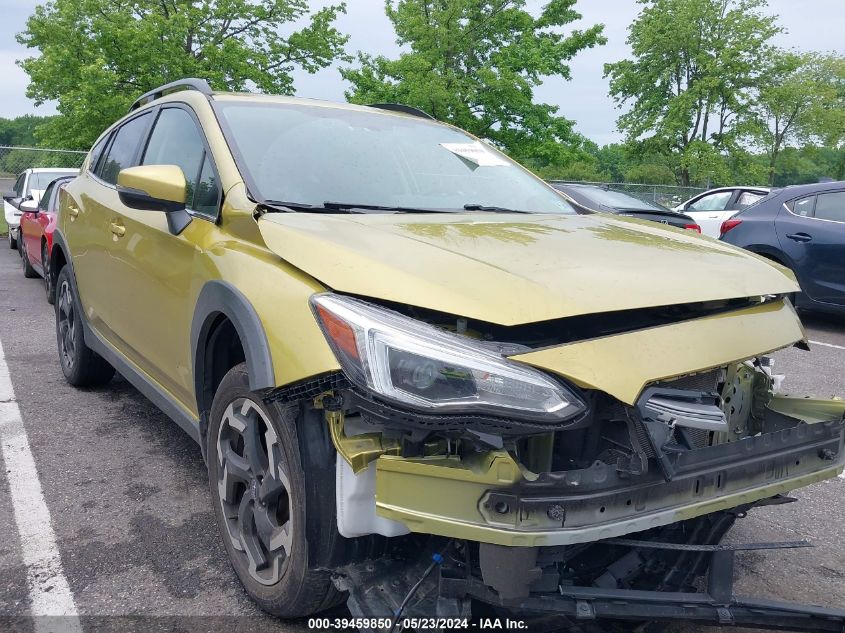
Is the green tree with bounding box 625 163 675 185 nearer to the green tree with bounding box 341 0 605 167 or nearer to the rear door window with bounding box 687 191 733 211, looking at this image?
the green tree with bounding box 341 0 605 167

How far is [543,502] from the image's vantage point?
171cm

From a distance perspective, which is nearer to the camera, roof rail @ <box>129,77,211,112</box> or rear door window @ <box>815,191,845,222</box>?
roof rail @ <box>129,77,211,112</box>

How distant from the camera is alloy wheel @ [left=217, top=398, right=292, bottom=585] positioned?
220 centimetres

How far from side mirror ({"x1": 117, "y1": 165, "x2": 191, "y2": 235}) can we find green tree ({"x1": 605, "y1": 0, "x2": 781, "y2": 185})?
35.6m

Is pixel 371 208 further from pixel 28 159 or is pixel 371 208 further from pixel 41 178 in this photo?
pixel 28 159

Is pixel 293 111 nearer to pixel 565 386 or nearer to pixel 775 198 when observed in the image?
pixel 565 386

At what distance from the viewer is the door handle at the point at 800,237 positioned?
7667 mm

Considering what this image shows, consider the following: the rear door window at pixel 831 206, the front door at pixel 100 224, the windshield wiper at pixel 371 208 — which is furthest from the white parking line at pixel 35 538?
the rear door window at pixel 831 206

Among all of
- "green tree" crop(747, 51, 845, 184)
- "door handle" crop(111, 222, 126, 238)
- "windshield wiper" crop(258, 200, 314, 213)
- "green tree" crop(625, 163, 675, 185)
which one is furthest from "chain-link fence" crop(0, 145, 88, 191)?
"green tree" crop(625, 163, 675, 185)

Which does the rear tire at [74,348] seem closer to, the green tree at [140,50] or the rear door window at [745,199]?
the rear door window at [745,199]

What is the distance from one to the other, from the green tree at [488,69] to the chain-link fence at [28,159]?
27.4ft

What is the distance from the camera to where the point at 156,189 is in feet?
9.05

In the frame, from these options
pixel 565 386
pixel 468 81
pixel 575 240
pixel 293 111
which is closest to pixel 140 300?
pixel 293 111

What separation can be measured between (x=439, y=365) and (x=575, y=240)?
3.14 ft
